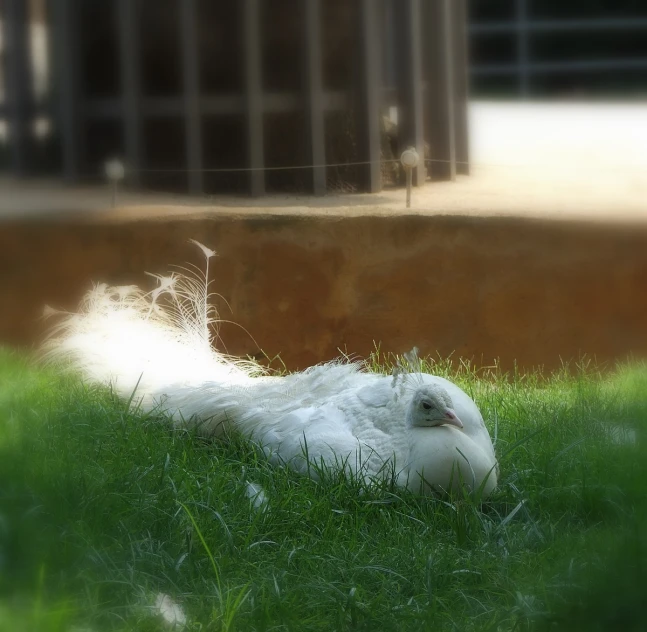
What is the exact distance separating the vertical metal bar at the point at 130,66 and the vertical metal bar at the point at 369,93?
973 mm

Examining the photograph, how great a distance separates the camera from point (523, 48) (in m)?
3.98

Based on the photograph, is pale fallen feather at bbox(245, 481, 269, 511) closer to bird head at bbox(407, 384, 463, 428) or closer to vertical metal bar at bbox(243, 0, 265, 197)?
bird head at bbox(407, 384, 463, 428)

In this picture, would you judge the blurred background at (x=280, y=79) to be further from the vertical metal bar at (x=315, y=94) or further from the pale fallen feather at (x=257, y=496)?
the pale fallen feather at (x=257, y=496)

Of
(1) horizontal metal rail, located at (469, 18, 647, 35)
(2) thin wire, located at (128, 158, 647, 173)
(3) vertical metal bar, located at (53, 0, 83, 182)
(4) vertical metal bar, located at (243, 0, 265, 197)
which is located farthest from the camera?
(2) thin wire, located at (128, 158, 647, 173)

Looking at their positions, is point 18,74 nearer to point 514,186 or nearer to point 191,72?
point 191,72

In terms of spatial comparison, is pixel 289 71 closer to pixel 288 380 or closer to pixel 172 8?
pixel 172 8

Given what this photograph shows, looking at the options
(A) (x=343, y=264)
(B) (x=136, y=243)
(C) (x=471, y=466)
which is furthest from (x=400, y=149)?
(C) (x=471, y=466)

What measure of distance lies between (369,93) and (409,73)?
8.7 inches

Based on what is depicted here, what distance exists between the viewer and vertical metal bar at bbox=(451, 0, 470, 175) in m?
4.40

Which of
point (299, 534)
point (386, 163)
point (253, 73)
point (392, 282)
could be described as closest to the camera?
point (299, 534)

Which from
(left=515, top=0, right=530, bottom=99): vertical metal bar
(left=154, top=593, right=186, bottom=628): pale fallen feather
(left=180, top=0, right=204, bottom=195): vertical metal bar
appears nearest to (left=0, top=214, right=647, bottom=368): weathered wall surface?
(left=180, top=0, right=204, bottom=195): vertical metal bar

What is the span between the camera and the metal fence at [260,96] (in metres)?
4.10

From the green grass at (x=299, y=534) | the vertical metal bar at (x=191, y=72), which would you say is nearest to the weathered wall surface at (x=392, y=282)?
the vertical metal bar at (x=191, y=72)

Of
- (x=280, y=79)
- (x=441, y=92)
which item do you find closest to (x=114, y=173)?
(x=280, y=79)
